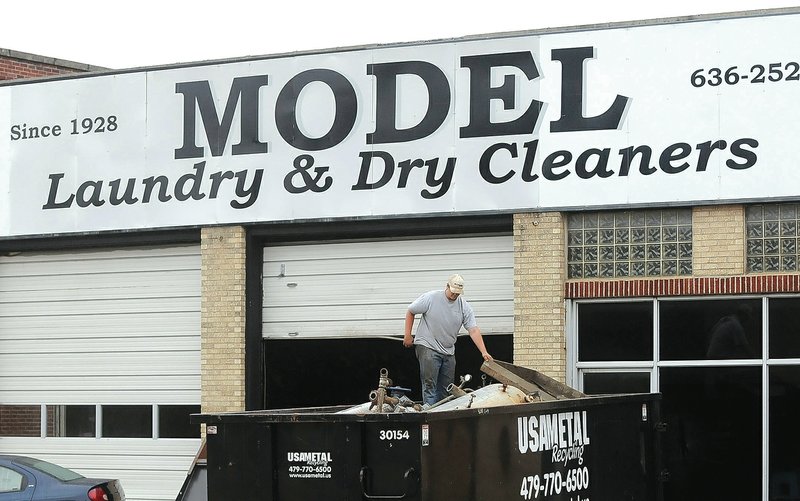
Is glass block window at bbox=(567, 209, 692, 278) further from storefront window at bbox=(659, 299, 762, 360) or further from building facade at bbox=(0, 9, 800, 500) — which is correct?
storefront window at bbox=(659, 299, 762, 360)

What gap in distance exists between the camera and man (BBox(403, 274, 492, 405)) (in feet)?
47.3

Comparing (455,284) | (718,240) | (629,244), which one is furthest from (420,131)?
(718,240)

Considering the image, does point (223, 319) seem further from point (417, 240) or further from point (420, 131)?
point (420, 131)

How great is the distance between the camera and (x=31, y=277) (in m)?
20.3

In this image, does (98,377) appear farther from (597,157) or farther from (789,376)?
(789,376)

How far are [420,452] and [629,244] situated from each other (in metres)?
7.25

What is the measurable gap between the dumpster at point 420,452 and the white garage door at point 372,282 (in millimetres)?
5130

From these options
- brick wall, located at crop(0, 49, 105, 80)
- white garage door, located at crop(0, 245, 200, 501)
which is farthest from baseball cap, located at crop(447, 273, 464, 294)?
brick wall, located at crop(0, 49, 105, 80)

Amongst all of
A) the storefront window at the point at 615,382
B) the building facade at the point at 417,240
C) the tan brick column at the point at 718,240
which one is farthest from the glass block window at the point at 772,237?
the storefront window at the point at 615,382

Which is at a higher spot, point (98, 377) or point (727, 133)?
point (727, 133)

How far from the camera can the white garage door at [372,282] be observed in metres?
17.3

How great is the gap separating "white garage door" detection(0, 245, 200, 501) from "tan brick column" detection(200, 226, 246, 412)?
0.51 meters

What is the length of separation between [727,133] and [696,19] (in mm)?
1474

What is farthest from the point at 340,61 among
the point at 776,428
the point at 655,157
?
the point at 776,428
